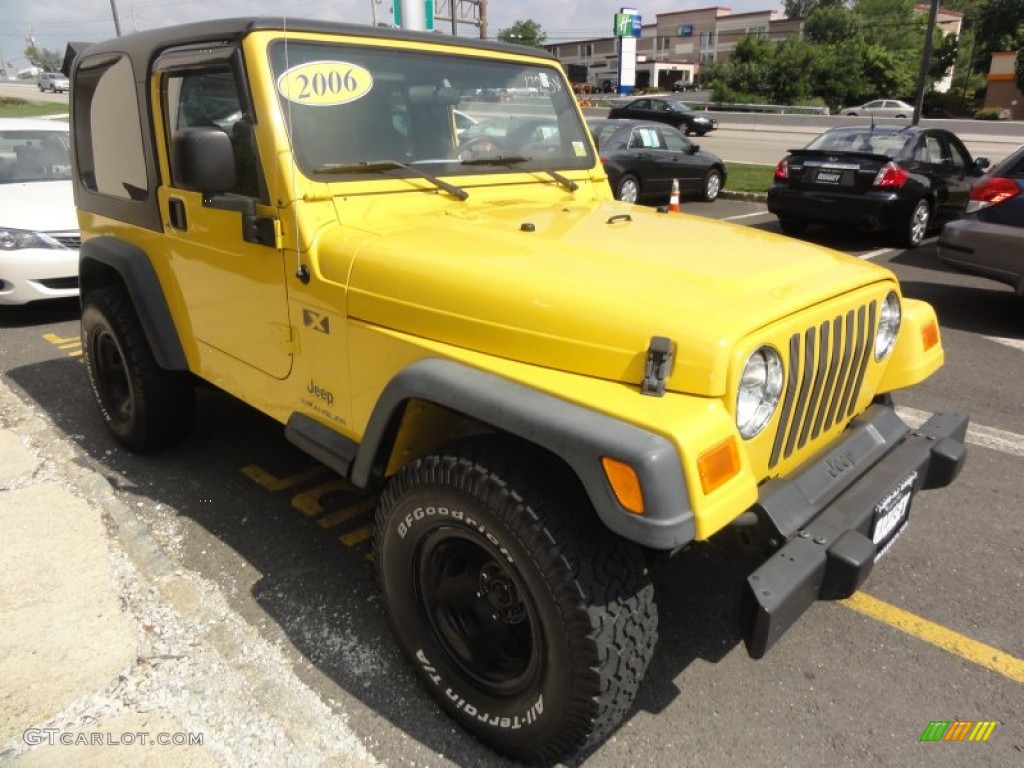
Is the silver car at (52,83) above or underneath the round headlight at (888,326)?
above

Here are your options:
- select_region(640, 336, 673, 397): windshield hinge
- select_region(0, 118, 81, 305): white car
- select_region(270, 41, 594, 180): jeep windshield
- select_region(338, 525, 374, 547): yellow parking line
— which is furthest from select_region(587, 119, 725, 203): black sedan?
select_region(640, 336, 673, 397): windshield hinge

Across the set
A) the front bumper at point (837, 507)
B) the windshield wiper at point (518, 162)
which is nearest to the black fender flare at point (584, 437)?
the front bumper at point (837, 507)

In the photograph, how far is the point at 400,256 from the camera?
231 cm

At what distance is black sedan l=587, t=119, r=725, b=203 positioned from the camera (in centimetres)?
1178

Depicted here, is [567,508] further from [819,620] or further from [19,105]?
[19,105]

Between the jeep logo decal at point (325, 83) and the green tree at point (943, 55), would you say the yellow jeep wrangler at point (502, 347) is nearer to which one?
the jeep logo decal at point (325, 83)

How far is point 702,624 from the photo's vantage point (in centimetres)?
272

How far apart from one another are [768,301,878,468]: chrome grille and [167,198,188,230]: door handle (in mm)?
2353

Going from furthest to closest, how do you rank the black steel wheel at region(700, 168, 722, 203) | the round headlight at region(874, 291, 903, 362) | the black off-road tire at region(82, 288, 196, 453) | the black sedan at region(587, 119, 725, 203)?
the black steel wheel at region(700, 168, 722, 203)
the black sedan at region(587, 119, 725, 203)
the black off-road tire at region(82, 288, 196, 453)
the round headlight at region(874, 291, 903, 362)

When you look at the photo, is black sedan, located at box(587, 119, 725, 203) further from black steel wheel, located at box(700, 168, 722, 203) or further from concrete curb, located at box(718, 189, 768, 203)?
concrete curb, located at box(718, 189, 768, 203)

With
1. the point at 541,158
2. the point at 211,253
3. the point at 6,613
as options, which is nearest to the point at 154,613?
the point at 6,613

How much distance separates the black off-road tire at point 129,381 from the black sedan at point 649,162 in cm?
891

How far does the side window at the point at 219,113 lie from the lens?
2.55 m

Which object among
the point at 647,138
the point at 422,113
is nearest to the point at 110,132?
Result: the point at 422,113
